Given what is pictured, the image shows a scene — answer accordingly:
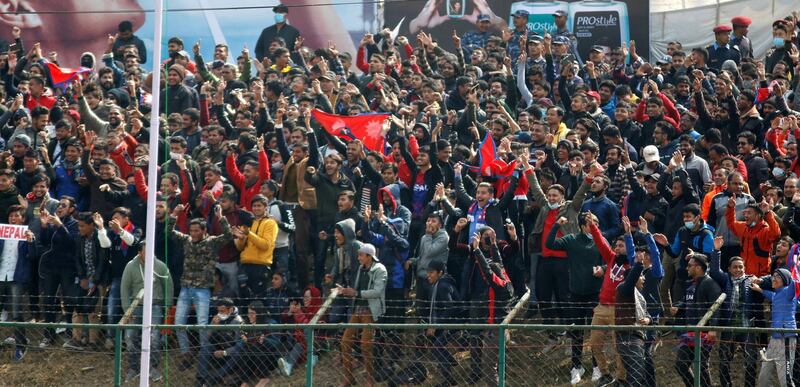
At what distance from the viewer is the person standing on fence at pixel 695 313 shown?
45.4 feet

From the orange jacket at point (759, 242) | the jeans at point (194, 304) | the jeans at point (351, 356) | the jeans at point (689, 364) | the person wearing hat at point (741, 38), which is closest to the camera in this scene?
the jeans at point (689, 364)

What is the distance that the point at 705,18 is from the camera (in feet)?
83.0

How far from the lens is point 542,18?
24969mm

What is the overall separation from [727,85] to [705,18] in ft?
24.1

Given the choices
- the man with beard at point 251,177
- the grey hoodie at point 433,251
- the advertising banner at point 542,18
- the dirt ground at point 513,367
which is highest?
the advertising banner at point 542,18

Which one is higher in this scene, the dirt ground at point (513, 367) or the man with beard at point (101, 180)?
the man with beard at point (101, 180)

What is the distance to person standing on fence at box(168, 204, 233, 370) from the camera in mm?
16594

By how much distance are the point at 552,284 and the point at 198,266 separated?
4007mm

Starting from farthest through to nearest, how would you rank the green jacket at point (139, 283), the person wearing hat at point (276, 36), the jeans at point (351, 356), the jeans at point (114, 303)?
the person wearing hat at point (276, 36), the jeans at point (114, 303), the green jacket at point (139, 283), the jeans at point (351, 356)

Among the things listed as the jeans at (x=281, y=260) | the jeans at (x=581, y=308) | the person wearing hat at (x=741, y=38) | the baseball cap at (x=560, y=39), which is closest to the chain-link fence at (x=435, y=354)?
the jeans at (x=581, y=308)

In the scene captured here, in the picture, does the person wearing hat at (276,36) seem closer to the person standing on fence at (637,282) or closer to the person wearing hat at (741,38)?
the person wearing hat at (741,38)

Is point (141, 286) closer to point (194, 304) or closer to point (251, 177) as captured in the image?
point (194, 304)

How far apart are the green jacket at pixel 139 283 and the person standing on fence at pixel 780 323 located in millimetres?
6530

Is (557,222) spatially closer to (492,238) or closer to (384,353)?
(492,238)
